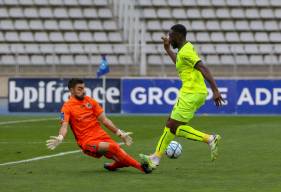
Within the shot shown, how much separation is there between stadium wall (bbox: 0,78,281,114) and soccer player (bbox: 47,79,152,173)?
17332 millimetres

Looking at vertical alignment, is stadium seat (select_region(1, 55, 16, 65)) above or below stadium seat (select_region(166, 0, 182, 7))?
below

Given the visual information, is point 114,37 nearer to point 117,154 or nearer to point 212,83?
point 212,83

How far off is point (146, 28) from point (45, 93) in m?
6.82

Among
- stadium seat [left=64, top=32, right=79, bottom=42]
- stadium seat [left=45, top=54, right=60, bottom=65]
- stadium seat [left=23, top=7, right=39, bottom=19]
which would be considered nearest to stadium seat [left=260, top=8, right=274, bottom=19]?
stadium seat [left=64, top=32, right=79, bottom=42]

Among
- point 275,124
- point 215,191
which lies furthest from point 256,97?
point 215,191

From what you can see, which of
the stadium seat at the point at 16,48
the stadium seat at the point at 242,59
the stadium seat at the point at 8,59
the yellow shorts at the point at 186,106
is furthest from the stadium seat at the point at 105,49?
the yellow shorts at the point at 186,106

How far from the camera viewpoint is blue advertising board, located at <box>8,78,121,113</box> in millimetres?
27938

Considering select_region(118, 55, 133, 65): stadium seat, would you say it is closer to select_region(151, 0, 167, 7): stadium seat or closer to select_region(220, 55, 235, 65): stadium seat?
select_region(151, 0, 167, 7): stadium seat

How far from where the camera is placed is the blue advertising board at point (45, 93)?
91.7 ft

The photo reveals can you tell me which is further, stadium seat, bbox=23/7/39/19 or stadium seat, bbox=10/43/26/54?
stadium seat, bbox=23/7/39/19

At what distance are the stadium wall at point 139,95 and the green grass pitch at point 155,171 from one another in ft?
29.1

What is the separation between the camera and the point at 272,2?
34750mm

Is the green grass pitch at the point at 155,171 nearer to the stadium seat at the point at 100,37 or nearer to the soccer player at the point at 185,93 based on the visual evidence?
the soccer player at the point at 185,93

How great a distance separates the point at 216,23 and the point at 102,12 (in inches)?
172
